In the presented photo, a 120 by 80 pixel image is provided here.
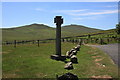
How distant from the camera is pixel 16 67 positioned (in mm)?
17375

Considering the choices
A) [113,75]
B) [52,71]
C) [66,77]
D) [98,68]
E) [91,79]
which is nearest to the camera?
[66,77]

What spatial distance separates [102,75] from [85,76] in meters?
1.40

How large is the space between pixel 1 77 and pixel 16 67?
3.15 metres

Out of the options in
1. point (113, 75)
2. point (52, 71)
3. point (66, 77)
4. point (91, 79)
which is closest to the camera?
point (66, 77)

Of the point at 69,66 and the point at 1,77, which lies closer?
the point at 1,77

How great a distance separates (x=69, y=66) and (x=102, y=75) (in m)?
3.25

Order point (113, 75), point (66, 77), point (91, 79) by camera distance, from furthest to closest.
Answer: point (113, 75), point (91, 79), point (66, 77)

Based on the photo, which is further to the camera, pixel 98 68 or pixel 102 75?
pixel 98 68

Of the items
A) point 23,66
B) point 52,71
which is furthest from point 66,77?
point 23,66

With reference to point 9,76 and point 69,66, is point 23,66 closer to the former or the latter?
point 9,76

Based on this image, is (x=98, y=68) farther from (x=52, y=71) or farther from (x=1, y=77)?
(x=1, y=77)

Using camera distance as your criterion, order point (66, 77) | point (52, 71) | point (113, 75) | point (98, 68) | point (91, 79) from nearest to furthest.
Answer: point (66, 77)
point (91, 79)
point (113, 75)
point (52, 71)
point (98, 68)

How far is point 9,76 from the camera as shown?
14.5 metres

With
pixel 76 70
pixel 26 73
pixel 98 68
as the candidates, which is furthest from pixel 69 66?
pixel 26 73
